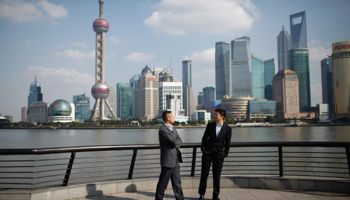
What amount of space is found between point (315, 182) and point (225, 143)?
8.37ft

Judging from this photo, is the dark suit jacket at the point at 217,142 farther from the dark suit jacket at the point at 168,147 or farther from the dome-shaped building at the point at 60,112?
the dome-shaped building at the point at 60,112

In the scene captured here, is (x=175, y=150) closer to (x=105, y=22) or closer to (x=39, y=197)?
(x=39, y=197)

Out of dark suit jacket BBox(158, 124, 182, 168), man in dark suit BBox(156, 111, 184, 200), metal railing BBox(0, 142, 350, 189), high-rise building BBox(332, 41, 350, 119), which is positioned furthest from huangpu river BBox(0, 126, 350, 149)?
high-rise building BBox(332, 41, 350, 119)

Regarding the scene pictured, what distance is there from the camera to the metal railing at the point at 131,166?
6.64 metres

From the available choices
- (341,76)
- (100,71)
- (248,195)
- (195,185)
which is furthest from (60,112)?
(248,195)

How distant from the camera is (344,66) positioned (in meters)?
184

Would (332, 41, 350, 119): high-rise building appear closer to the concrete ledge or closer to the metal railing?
the metal railing

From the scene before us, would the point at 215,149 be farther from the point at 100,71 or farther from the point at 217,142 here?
the point at 100,71

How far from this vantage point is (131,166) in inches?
285

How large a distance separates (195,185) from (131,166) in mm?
1690

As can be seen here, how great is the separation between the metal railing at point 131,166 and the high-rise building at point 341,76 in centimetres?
18452

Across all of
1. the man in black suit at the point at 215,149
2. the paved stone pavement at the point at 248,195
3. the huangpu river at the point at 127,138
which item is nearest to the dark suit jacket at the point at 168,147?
the man in black suit at the point at 215,149

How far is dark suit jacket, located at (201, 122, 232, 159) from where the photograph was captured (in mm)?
6329

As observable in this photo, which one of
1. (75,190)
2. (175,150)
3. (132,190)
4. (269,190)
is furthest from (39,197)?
(269,190)
